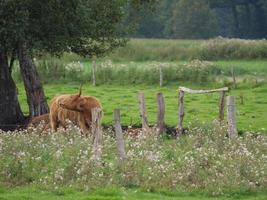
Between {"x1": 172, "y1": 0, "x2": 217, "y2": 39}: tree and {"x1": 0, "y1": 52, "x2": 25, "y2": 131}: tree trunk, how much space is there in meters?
75.2

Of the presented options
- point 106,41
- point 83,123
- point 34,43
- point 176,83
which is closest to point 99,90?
point 176,83

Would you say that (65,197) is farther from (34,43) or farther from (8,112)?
(8,112)

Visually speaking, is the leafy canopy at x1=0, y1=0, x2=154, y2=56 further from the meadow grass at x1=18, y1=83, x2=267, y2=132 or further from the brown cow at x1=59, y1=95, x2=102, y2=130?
the brown cow at x1=59, y1=95, x2=102, y2=130

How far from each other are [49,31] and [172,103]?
377 inches

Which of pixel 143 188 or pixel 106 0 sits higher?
pixel 106 0

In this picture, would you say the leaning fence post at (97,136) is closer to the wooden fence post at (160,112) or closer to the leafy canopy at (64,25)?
the wooden fence post at (160,112)

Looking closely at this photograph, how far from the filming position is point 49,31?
2625 cm

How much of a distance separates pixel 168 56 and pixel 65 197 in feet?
147

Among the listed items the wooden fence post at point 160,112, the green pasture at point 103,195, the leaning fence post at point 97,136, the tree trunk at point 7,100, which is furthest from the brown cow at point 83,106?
the green pasture at point 103,195

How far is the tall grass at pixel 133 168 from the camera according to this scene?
15.1 m

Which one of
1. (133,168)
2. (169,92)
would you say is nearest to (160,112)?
(133,168)

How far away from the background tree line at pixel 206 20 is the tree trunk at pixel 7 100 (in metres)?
69.7

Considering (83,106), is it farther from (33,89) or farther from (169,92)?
(169,92)

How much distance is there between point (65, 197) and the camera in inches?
561
